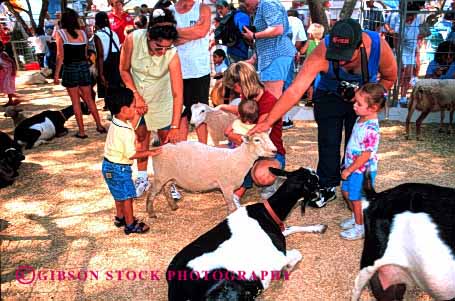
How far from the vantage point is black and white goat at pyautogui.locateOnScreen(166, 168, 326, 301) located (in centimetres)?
283

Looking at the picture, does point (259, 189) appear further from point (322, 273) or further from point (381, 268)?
point (381, 268)

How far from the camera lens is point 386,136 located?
7125mm

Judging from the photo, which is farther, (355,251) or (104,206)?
(104,206)

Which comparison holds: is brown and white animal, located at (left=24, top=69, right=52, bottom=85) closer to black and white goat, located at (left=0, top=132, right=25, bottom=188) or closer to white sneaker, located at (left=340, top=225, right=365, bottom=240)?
black and white goat, located at (left=0, top=132, right=25, bottom=188)

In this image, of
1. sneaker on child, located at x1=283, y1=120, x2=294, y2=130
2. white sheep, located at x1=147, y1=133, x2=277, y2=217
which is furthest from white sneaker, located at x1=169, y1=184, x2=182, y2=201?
sneaker on child, located at x1=283, y1=120, x2=294, y2=130

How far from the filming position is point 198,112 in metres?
5.46

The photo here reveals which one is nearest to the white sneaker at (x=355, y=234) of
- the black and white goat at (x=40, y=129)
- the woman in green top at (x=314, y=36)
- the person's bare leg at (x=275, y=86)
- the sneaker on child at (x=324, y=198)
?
the sneaker on child at (x=324, y=198)

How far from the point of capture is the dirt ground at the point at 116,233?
3492 millimetres

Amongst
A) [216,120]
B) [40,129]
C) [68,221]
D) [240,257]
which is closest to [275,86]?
[216,120]

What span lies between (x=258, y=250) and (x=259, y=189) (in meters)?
2.19

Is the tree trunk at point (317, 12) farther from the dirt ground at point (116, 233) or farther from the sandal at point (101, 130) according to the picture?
the sandal at point (101, 130)

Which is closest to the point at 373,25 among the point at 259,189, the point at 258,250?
the point at 259,189

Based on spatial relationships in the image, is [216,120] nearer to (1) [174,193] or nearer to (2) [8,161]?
(1) [174,193]

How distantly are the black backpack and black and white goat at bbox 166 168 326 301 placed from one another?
3.84 meters
